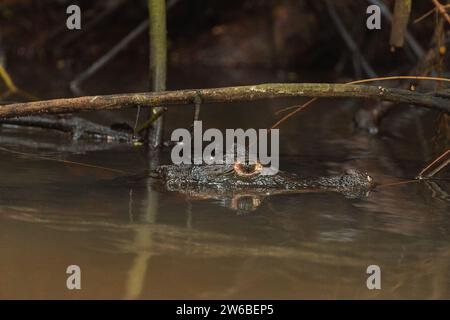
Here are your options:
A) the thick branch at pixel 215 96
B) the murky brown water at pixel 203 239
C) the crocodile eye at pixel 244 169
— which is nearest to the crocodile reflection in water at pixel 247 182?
the crocodile eye at pixel 244 169

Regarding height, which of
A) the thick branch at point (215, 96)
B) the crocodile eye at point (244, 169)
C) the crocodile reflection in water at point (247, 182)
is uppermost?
the thick branch at point (215, 96)

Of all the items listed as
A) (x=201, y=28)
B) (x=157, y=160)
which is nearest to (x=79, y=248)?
(x=157, y=160)

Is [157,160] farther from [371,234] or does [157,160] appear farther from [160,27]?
[371,234]

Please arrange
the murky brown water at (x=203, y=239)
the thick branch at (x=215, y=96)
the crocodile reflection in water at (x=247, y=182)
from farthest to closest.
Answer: the crocodile reflection in water at (x=247, y=182) → the thick branch at (x=215, y=96) → the murky brown water at (x=203, y=239)

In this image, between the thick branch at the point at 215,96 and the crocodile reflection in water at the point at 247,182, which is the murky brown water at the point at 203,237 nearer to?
the crocodile reflection in water at the point at 247,182

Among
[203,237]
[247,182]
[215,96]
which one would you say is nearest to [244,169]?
[247,182]

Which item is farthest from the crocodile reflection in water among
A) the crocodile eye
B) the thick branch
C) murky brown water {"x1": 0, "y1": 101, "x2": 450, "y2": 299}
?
the thick branch

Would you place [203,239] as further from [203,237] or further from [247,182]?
[247,182]
